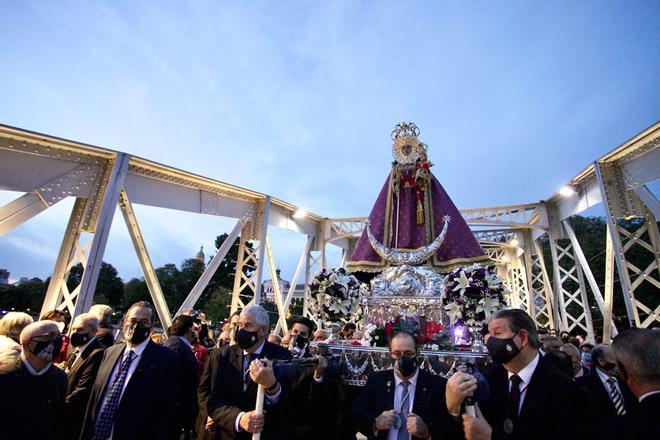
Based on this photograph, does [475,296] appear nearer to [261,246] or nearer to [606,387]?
[606,387]

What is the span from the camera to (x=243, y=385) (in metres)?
3.24

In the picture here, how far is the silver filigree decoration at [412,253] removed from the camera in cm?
722

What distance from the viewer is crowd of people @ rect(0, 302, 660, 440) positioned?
2.31 m

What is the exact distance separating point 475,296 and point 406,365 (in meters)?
2.86

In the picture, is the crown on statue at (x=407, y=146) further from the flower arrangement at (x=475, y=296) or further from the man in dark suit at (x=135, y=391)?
the man in dark suit at (x=135, y=391)

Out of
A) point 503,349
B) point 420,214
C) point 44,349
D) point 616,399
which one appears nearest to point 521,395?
point 503,349

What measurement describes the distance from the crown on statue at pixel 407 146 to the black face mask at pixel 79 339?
6.96 m

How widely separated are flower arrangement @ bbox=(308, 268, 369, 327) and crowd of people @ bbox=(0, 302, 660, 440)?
2347 mm

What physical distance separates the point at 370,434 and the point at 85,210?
741cm

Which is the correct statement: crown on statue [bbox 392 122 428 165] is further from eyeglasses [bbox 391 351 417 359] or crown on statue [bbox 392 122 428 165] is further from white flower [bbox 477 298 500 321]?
eyeglasses [bbox 391 351 417 359]

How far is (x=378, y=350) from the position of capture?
4.77 metres

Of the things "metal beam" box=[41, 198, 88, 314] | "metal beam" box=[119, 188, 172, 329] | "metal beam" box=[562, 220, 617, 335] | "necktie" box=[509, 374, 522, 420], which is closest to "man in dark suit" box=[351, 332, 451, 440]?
"necktie" box=[509, 374, 522, 420]

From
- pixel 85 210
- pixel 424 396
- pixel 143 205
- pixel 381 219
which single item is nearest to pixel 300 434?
pixel 424 396

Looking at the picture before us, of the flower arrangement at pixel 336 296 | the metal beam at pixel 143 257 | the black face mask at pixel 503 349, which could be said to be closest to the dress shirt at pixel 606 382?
the black face mask at pixel 503 349
